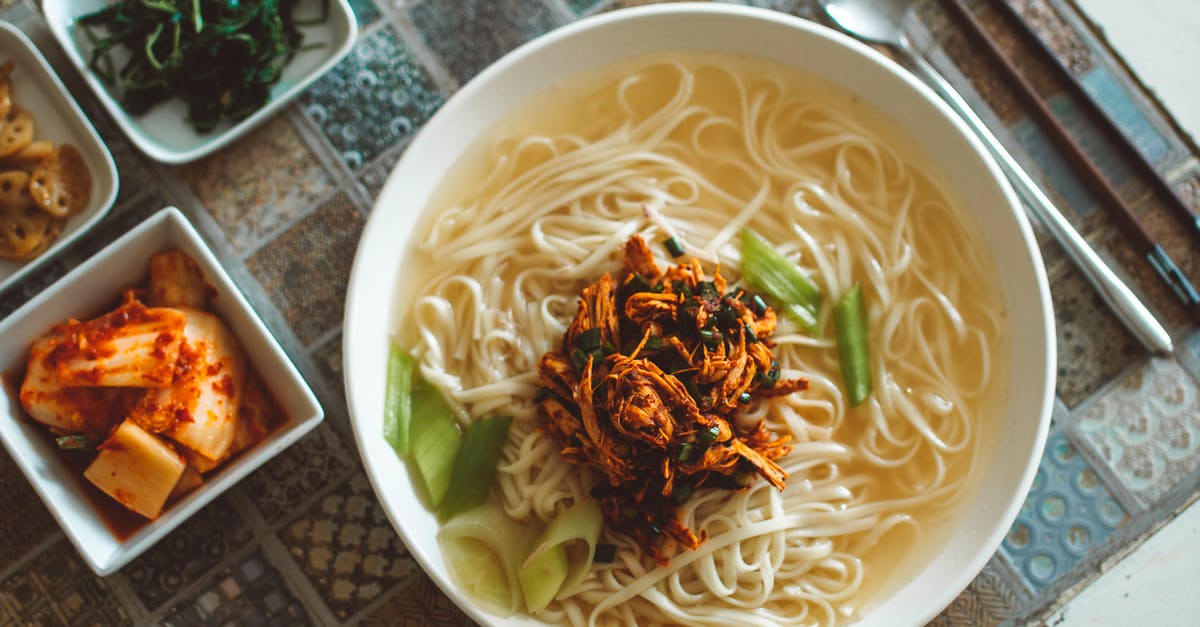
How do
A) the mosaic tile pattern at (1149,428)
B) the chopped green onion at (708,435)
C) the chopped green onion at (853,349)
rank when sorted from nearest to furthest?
the chopped green onion at (708,435) → the chopped green onion at (853,349) → the mosaic tile pattern at (1149,428)

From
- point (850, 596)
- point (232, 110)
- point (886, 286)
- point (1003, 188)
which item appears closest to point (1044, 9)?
point (1003, 188)

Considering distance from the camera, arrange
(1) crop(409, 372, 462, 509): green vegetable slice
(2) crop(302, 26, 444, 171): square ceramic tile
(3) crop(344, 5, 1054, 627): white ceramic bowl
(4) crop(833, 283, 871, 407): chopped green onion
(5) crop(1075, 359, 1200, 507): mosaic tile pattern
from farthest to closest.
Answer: (2) crop(302, 26, 444, 171): square ceramic tile
(5) crop(1075, 359, 1200, 507): mosaic tile pattern
(4) crop(833, 283, 871, 407): chopped green onion
(1) crop(409, 372, 462, 509): green vegetable slice
(3) crop(344, 5, 1054, 627): white ceramic bowl

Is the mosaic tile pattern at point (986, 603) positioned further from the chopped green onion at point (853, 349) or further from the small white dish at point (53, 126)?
the small white dish at point (53, 126)

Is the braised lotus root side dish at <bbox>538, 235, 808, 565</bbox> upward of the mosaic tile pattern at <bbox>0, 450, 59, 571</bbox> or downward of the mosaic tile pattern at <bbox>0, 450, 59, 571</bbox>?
downward

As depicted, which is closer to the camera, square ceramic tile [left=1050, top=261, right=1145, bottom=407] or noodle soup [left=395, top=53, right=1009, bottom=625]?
noodle soup [left=395, top=53, right=1009, bottom=625]

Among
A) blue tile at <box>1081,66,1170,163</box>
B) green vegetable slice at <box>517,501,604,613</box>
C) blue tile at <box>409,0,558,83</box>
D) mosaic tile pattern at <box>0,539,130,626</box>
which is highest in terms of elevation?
blue tile at <box>409,0,558,83</box>

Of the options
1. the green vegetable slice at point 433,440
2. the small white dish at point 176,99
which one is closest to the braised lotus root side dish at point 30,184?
the small white dish at point 176,99

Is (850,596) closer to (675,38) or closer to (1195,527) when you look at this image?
(1195,527)

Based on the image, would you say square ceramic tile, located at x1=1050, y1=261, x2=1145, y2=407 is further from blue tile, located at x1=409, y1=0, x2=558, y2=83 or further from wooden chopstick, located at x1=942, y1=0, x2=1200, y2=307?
blue tile, located at x1=409, y1=0, x2=558, y2=83

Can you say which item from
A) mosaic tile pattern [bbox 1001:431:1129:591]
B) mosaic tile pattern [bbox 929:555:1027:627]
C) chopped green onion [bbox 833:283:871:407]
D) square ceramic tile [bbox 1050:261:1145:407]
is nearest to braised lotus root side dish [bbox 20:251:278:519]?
chopped green onion [bbox 833:283:871:407]
